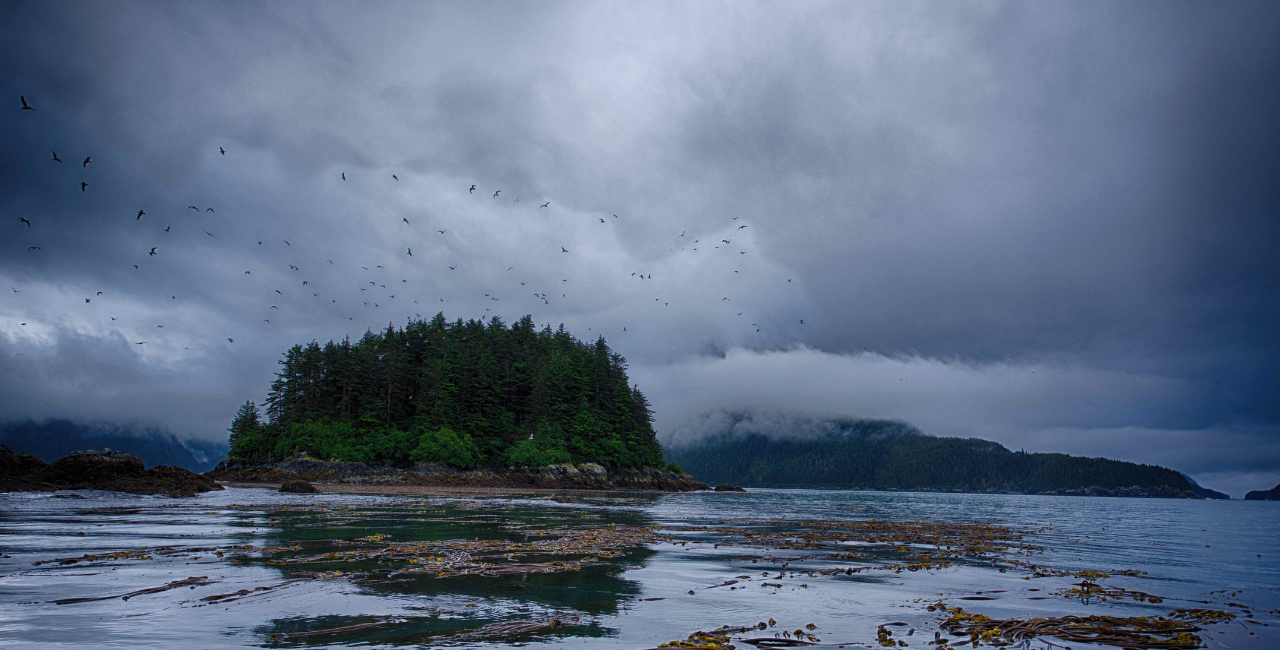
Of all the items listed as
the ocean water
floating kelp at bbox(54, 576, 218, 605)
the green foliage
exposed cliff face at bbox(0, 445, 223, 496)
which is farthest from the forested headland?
floating kelp at bbox(54, 576, 218, 605)

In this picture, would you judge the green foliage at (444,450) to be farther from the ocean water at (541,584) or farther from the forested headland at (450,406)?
the ocean water at (541,584)

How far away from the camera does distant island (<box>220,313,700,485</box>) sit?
88250mm

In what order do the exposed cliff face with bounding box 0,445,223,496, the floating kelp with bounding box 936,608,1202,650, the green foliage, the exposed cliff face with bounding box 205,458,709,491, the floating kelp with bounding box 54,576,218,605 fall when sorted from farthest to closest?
the green foliage
the exposed cliff face with bounding box 205,458,709,491
the exposed cliff face with bounding box 0,445,223,496
the floating kelp with bounding box 54,576,218,605
the floating kelp with bounding box 936,608,1202,650

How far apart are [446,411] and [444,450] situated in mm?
8750

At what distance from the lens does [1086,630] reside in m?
9.87

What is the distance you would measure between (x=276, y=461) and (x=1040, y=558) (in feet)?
319

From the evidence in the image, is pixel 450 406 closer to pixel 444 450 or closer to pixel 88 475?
pixel 444 450

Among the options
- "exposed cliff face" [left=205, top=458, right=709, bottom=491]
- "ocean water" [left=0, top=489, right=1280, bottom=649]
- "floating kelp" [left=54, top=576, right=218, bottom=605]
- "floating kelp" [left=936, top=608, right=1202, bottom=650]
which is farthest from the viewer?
"exposed cliff face" [left=205, top=458, right=709, bottom=491]

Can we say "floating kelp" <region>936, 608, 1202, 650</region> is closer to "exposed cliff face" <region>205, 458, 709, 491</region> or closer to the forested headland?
"exposed cliff face" <region>205, 458, 709, 491</region>

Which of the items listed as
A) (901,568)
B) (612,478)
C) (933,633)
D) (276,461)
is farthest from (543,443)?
(933,633)

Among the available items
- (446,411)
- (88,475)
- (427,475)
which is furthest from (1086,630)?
(446,411)

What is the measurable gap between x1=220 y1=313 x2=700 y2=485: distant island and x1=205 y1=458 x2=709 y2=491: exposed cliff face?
1.13 feet

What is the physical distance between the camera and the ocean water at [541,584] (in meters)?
8.94

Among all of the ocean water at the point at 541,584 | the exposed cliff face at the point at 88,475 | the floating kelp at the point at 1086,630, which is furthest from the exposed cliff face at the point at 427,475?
the floating kelp at the point at 1086,630
